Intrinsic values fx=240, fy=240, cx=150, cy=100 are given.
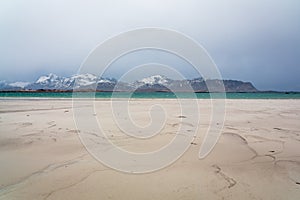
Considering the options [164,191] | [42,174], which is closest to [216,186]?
[164,191]

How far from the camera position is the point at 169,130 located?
7.25 meters

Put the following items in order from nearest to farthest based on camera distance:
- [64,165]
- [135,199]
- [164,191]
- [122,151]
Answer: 1. [135,199]
2. [164,191]
3. [64,165]
4. [122,151]

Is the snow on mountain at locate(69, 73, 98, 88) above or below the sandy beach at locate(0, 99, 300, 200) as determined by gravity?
above

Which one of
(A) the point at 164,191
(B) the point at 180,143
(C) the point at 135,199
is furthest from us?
(B) the point at 180,143

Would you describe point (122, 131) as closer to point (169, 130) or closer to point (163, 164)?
point (169, 130)

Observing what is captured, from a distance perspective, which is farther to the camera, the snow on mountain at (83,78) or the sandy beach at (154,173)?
the snow on mountain at (83,78)

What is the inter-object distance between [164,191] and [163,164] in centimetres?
106

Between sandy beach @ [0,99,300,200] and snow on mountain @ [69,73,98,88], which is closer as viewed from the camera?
sandy beach @ [0,99,300,200]

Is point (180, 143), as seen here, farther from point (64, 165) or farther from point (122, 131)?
A: point (64, 165)

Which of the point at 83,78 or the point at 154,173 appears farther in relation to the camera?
the point at 83,78

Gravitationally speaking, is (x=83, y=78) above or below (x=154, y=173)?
above

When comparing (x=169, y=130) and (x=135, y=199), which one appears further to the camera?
(x=169, y=130)

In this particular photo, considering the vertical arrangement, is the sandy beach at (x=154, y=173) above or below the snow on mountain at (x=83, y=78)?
below

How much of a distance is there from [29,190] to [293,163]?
4.29 metres
